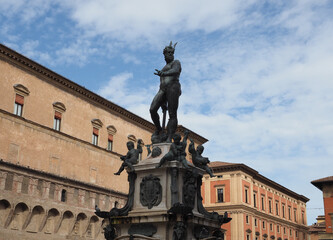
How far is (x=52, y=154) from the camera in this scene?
3450cm

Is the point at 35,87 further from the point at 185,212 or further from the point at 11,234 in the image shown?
the point at 185,212

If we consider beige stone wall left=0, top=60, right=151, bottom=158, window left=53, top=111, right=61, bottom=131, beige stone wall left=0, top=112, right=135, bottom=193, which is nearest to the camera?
beige stone wall left=0, top=112, right=135, bottom=193

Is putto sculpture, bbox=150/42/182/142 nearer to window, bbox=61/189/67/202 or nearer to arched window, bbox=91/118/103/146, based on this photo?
window, bbox=61/189/67/202

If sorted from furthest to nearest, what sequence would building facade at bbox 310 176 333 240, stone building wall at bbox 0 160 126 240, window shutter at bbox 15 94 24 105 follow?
building facade at bbox 310 176 333 240, window shutter at bbox 15 94 24 105, stone building wall at bbox 0 160 126 240

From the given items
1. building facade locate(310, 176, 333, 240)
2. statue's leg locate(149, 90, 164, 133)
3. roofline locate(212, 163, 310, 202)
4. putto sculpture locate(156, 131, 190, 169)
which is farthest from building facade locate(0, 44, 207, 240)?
putto sculpture locate(156, 131, 190, 169)

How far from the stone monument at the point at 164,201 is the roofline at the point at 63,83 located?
25.2 m

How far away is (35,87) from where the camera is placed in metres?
34.0

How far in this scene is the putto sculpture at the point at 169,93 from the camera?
31.8 ft

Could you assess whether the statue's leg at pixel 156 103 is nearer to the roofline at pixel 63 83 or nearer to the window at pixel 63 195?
the roofline at pixel 63 83

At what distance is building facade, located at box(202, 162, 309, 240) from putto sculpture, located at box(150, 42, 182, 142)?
45.7 meters

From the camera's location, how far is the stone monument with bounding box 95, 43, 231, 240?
27.2 ft

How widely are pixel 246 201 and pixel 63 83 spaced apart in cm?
2887

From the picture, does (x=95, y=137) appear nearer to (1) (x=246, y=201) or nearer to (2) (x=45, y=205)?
(2) (x=45, y=205)

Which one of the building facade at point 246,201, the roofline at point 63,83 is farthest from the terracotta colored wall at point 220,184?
the roofline at point 63,83
